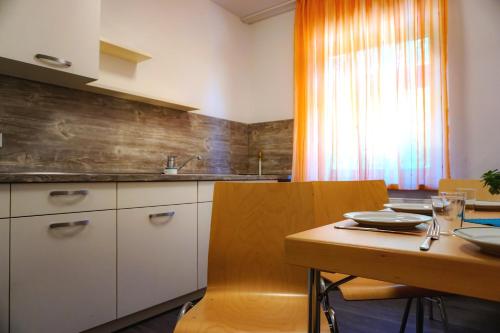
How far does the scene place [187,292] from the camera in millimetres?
2139

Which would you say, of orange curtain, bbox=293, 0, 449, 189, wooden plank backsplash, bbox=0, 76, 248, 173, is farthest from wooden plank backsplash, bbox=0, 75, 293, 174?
orange curtain, bbox=293, 0, 449, 189

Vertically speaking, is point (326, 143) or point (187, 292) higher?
point (326, 143)

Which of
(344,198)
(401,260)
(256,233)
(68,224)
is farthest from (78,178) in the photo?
(401,260)

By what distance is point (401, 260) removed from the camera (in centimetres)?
51

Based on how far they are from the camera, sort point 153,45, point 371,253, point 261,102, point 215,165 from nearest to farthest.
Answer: point 371,253
point 153,45
point 215,165
point 261,102

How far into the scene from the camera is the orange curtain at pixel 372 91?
8.21ft

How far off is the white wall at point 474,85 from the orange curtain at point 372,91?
4.7 inches

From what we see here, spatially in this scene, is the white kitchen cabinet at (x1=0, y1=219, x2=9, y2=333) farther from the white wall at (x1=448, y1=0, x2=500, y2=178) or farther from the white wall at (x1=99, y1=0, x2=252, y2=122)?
the white wall at (x1=448, y1=0, x2=500, y2=178)

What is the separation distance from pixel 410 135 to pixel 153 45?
87.8 inches

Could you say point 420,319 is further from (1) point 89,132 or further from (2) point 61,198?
(1) point 89,132

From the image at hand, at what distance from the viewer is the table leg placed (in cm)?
68

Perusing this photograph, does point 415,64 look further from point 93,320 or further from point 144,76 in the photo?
point 93,320

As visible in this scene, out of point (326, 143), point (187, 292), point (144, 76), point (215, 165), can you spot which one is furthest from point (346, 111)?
point (187, 292)

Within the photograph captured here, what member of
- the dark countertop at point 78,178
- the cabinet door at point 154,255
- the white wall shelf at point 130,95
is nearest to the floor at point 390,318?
the cabinet door at point 154,255
